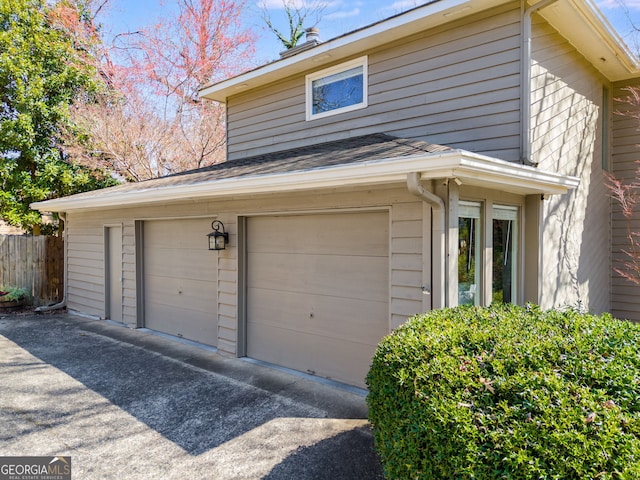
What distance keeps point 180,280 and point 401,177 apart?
14.9 ft

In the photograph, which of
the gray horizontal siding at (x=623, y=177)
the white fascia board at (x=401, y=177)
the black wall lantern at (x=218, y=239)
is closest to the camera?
the white fascia board at (x=401, y=177)

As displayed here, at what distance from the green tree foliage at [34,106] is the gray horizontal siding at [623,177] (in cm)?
1239

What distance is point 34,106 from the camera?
11148mm

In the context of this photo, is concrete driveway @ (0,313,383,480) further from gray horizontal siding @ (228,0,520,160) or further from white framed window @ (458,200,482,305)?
gray horizontal siding @ (228,0,520,160)

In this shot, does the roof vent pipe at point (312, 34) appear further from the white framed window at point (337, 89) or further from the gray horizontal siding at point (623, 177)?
the gray horizontal siding at point (623, 177)

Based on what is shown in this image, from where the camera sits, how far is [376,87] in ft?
19.2

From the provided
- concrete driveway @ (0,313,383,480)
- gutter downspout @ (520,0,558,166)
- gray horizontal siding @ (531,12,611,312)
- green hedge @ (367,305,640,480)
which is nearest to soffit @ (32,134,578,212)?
gutter downspout @ (520,0,558,166)

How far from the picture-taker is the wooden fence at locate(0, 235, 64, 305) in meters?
9.68

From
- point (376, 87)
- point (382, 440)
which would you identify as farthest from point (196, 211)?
point (382, 440)

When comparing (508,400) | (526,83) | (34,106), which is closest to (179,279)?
(526,83)

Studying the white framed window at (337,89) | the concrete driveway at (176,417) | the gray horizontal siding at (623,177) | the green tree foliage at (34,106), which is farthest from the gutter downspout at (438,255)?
the green tree foliage at (34,106)

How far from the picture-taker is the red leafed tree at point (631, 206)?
6547 millimetres

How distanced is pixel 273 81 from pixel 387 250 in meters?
4.30

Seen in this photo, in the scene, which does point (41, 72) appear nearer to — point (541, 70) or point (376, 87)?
point (376, 87)
